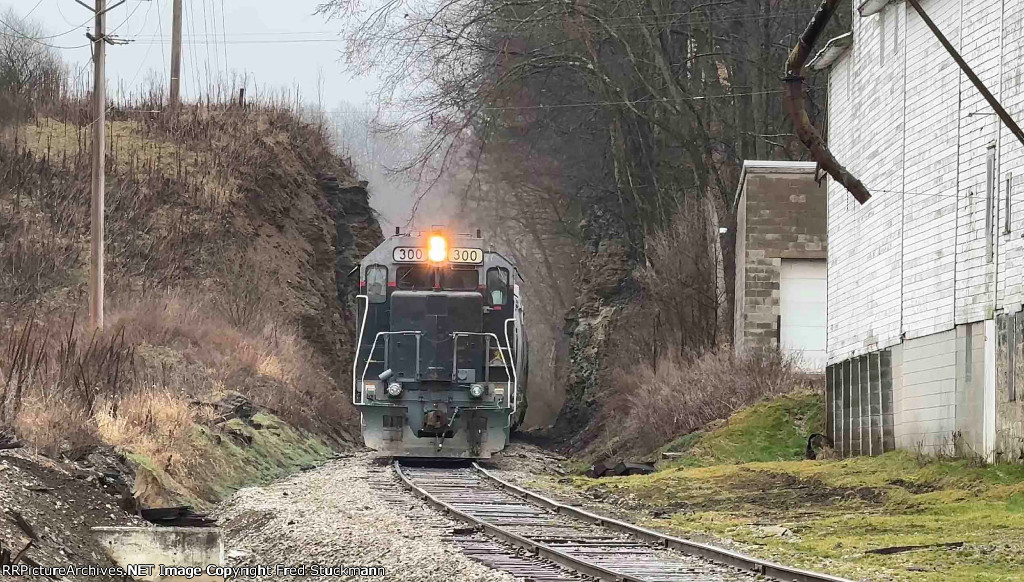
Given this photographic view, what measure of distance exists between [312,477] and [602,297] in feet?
75.9

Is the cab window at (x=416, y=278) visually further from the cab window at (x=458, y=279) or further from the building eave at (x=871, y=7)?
the building eave at (x=871, y=7)

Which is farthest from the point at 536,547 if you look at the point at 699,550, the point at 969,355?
the point at 969,355

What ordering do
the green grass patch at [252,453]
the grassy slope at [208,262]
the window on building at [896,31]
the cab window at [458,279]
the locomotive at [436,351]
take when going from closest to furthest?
1. the green grass patch at [252,453]
2. the window on building at [896,31]
3. the grassy slope at [208,262]
4. the locomotive at [436,351]
5. the cab window at [458,279]

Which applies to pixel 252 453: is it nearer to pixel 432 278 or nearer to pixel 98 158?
pixel 432 278

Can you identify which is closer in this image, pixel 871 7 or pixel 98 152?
pixel 871 7

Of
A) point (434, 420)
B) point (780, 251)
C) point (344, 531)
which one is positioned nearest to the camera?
point (344, 531)

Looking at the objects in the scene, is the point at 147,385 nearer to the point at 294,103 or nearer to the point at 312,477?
the point at 312,477

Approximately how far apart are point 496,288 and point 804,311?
365 inches

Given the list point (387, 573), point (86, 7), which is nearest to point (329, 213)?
point (86, 7)

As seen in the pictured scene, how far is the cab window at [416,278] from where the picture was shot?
2303 centimetres

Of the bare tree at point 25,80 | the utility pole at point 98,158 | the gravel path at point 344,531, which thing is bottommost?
the gravel path at point 344,531

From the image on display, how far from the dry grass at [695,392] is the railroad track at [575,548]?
9.41 m

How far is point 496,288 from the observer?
23.0 meters

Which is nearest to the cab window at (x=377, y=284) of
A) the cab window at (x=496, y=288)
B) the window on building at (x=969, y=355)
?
the cab window at (x=496, y=288)
